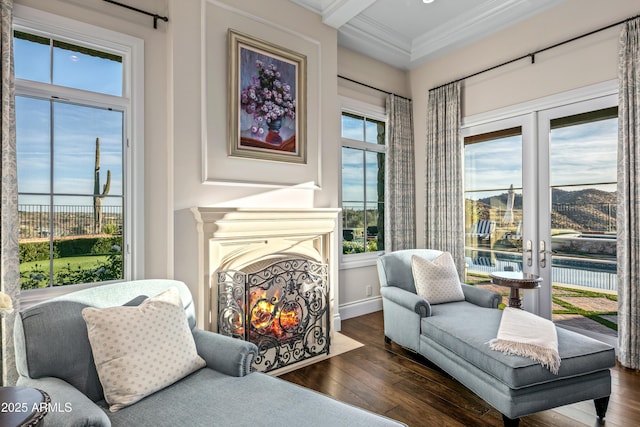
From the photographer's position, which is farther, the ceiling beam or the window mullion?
the ceiling beam

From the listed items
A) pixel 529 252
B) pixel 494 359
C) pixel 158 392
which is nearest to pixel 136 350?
pixel 158 392

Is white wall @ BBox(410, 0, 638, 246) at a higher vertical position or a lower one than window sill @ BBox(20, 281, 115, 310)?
higher

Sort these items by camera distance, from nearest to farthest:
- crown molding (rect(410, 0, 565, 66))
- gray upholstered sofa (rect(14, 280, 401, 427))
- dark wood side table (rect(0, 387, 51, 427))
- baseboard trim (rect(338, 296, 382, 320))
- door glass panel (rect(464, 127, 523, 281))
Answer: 1. dark wood side table (rect(0, 387, 51, 427))
2. gray upholstered sofa (rect(14, 280, 401, 427))
3. crown molding (rect(410, 0, 565, 66))
4. door glass panel (rect(464, 127, 523, 281))
5. baseboard trim (rect(338, 296, 382, 320))

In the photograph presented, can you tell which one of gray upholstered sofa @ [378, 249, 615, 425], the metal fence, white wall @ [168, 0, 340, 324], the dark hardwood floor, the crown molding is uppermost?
the crown molding

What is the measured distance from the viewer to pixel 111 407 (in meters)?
1.41

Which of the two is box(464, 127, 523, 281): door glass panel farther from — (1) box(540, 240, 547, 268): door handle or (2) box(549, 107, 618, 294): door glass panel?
(2) box(549, 107, 618, 294): door glass panel

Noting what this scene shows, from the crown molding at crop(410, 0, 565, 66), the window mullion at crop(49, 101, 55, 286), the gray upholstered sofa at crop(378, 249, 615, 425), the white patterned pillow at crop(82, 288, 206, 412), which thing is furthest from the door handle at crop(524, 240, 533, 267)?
the window mullion at crop(49, 101, 55, 286)

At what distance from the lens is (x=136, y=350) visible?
1.48m

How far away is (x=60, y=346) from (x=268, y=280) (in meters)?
1.34

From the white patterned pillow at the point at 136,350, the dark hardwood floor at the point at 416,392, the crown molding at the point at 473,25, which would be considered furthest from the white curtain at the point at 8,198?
the crown molding at the point at 473,25

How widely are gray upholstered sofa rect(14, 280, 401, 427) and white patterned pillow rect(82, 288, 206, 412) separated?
56mm

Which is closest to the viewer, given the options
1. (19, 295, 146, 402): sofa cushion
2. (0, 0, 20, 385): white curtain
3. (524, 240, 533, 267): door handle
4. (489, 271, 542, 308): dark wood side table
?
(19, 295, 146, 402): sofa cushion

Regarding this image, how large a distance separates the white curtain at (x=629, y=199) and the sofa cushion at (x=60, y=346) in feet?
12.0

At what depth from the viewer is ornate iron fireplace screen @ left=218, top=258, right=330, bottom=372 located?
251 centimetres
